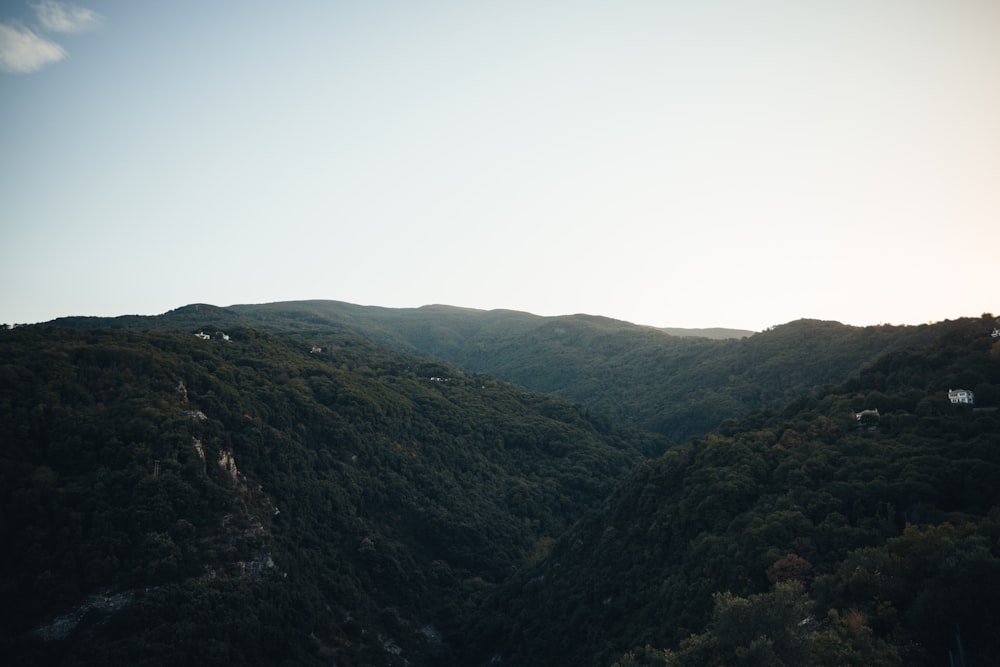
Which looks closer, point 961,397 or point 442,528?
point 961,397

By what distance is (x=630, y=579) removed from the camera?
5347 centimetres

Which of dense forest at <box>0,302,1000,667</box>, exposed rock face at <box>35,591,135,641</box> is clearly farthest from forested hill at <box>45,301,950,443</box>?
exposed rock face at <box>35,591,135,641</box>

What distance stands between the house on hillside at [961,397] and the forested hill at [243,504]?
5206cm

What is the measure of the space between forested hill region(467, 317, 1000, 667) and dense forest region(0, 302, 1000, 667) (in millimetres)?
176

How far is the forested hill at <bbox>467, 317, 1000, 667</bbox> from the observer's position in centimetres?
2741

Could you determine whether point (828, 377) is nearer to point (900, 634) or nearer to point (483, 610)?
point (483, 610)

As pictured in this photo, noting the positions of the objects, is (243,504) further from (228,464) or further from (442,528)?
(442,528)

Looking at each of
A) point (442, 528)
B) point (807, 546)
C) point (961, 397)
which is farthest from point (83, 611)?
point (961, 397)

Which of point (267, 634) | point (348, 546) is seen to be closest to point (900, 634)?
point (267, 634)

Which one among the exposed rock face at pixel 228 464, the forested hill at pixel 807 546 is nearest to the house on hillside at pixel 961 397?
the forested hill at pixel 807 546

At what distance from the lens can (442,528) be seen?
82.0 metres

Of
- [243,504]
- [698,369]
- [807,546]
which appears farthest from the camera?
[698,369]

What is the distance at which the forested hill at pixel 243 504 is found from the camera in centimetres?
4684

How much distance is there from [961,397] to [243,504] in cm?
6596
